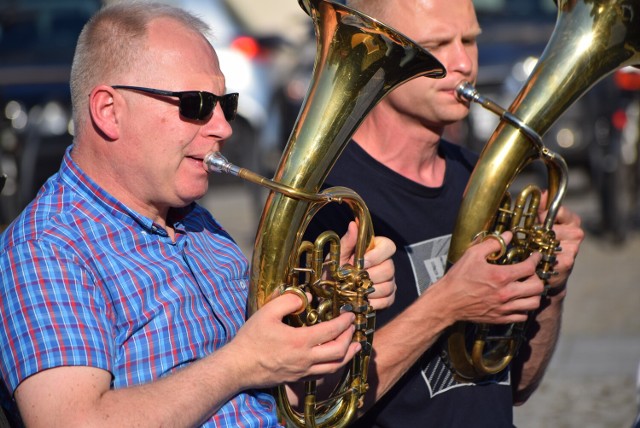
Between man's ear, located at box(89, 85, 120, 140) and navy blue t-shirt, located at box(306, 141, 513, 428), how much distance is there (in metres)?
0.57

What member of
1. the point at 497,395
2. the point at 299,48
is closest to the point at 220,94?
the point at 497,395

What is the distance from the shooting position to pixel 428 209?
2789 millimetres

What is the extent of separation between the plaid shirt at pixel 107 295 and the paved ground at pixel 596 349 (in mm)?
2663

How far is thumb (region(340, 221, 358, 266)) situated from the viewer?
2.36m

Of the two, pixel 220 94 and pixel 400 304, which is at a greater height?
pixel 220 94

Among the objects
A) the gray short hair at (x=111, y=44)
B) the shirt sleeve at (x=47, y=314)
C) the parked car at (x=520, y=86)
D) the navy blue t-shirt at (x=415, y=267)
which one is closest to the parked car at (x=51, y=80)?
the parked car at (x=520, y=86)

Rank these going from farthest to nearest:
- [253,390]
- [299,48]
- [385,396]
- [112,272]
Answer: [299,48], [385,396], [253,390], [112,272]

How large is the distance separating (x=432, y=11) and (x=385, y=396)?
93cm

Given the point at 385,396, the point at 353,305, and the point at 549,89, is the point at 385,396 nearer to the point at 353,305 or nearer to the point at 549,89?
the point at 353,305

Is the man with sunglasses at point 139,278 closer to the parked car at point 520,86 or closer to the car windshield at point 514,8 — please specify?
the parked car at point 520,86

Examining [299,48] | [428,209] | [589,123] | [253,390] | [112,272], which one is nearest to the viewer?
[112,272]

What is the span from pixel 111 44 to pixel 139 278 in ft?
1.53

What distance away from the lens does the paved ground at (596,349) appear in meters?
4.68

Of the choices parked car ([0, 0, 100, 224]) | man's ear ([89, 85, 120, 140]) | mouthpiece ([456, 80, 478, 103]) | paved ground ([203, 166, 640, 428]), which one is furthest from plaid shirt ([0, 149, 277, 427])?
parked car ([0, 0, 100, 224])
